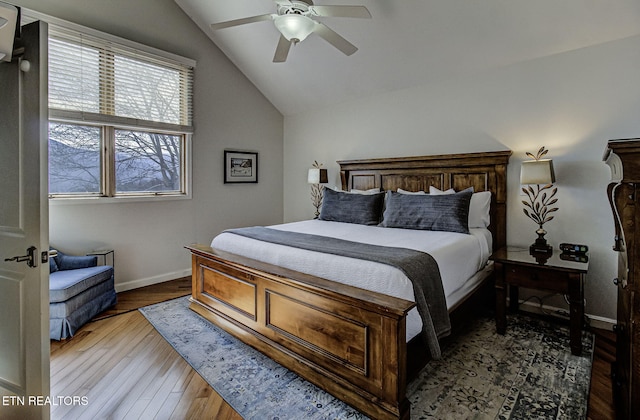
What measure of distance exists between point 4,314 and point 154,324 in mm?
1299

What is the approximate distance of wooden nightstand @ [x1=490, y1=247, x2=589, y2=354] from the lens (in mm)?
2367

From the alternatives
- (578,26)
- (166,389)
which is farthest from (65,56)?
(578,26)

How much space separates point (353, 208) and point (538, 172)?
1.82m

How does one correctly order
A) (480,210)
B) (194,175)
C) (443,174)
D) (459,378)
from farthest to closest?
(194,175) < (443,174) < (480,210) < (459,378)

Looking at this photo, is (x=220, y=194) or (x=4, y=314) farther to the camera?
(x=220, y=194)

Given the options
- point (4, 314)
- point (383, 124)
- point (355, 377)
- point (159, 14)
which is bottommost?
point (355, 377)

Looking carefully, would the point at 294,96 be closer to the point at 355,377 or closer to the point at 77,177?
the point at 77,177

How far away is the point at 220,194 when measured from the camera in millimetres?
4770

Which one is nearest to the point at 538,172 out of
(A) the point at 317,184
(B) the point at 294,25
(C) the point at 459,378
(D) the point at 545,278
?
(D) the point at 545,278

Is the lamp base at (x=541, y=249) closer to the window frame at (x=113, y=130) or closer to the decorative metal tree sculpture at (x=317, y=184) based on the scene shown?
the decorative metal tree sculpture at (x=317, y=184)

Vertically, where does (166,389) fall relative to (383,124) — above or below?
below

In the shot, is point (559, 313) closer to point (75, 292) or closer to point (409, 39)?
point (409, 39)

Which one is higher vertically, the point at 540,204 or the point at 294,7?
the point at 294,7

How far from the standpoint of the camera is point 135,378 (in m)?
2.12
